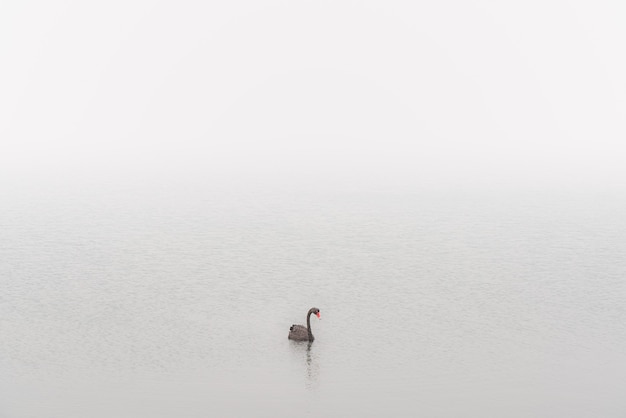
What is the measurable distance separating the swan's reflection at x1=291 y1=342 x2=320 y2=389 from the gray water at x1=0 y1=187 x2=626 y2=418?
0.11m

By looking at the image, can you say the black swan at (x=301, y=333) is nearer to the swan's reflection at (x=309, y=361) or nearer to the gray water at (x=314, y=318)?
the swan's reflection at (x=309, y=361)

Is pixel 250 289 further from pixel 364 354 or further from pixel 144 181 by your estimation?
pixel 144 181

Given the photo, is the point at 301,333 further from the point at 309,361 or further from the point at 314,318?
the point at 314,318

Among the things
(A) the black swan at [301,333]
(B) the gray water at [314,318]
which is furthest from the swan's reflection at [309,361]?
(A) the black swan at [301,333]

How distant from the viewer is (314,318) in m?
46.6

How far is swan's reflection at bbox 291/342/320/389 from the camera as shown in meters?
36.0

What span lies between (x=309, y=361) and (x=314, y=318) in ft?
26.3

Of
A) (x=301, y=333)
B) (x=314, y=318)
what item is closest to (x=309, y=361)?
Result: (x=301, y=333)

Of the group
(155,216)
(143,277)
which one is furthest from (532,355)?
(155,216)

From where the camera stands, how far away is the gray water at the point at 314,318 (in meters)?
34.3

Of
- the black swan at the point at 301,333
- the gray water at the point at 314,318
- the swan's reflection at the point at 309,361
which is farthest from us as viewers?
the black swan at the point at 301,333

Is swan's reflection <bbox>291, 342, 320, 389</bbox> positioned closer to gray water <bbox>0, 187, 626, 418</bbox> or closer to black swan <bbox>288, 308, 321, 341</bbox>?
gray water <bbox>0, 187, 626, 418</bbox>

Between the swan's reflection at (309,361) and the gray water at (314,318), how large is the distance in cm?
11

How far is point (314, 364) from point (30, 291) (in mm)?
24754
